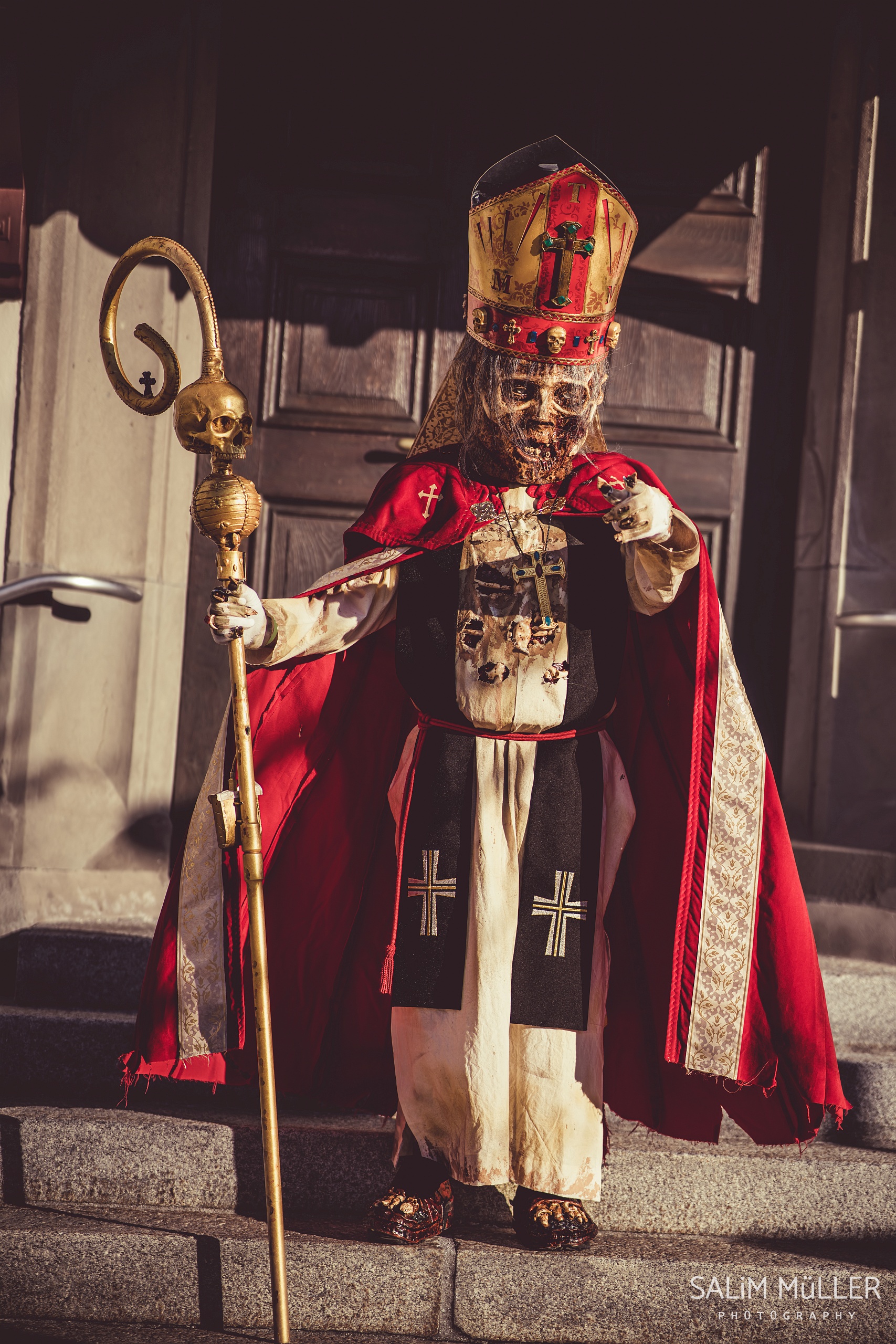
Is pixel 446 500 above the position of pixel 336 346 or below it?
below

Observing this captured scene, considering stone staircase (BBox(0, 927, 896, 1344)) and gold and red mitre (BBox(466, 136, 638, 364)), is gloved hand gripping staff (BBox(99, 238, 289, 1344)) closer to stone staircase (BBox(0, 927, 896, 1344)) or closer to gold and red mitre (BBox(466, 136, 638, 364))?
stone staircase (BBox(0, 927, 896, 1344))

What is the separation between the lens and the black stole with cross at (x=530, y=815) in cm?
253

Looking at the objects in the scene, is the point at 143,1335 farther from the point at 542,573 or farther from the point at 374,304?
the point at 374,304

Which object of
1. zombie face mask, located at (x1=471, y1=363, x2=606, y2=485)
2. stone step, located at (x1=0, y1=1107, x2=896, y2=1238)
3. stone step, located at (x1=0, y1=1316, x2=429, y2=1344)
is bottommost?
stone step, located at (x1=0, y1=1316, x2=429, y2=1344)

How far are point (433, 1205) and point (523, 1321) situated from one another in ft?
0.95

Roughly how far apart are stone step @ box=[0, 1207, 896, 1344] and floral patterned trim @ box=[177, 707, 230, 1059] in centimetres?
41

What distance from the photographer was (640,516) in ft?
7.73

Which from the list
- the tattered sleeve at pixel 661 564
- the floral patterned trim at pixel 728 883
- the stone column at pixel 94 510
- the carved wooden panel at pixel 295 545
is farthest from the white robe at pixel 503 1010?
the carved wooden panel at pixel 295 545

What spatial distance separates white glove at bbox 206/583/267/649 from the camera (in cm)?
239

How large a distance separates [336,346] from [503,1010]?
2.61 m

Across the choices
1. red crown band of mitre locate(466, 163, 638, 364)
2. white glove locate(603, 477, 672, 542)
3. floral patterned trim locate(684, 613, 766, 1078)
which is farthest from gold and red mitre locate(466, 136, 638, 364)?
floral patterned trim locate(684, 613, 766, 1078)

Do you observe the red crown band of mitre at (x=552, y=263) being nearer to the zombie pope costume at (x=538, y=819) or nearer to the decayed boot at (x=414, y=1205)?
the zombie pope costume at (x=538, y=819)

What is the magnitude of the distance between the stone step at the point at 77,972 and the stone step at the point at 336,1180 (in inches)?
23.5

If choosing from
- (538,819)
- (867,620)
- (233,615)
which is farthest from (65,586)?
(867,620)
